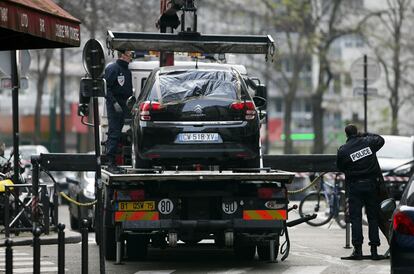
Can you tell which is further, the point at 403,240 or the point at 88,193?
the point at 88,193

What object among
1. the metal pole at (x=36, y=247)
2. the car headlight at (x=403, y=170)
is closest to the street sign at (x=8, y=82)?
the car headlight at (x=403, y=170)

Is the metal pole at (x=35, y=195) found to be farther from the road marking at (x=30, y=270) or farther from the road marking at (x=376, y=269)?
the road marking at (x=376, y=269)

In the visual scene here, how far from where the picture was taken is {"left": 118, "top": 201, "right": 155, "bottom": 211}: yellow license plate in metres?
16.0

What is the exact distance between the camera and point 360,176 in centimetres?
1789

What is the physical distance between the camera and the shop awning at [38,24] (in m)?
13.1

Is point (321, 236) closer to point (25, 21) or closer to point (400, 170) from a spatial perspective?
point (400, 170)

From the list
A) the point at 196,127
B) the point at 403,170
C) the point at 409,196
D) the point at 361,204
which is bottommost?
the point at 403,170

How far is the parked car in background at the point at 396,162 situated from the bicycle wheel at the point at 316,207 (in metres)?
2.25

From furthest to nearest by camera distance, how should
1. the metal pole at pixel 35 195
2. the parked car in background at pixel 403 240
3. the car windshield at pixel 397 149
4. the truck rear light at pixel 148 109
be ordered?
1. the car windshield at pixel 397 149
2. the metal pole at pixel 35 195
3. the truck rear light at pixel 148 109
4. the parked car in background at pixel 403 240

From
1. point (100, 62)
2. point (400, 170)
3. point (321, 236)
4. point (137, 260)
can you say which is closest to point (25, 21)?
point (100, 62)

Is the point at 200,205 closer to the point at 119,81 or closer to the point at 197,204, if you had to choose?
the point at 197,204

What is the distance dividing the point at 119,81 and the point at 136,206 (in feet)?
13.0

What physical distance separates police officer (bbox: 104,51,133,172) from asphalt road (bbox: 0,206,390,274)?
1729 mm

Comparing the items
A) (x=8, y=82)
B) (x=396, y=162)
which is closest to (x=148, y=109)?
(x=8, y=82)
